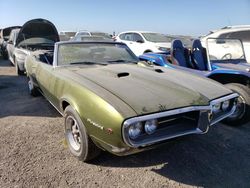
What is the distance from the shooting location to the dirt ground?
9.31 feet

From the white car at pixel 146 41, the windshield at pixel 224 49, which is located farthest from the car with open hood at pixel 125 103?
the white car at pixel 146 41

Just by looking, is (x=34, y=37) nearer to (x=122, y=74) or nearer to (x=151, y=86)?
(x=122, y=74)

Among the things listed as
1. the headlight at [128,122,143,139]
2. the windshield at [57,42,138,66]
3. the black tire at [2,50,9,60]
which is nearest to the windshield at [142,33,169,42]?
the windshield at [57,42,138,66]

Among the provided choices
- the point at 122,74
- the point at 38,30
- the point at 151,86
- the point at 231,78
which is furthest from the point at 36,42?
the point at 151,86

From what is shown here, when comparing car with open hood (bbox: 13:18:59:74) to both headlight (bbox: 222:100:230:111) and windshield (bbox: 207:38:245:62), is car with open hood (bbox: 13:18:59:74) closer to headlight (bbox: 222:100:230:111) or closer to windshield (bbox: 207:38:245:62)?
windshield (bbox: 207:38:245:62)

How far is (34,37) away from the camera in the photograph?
943 centimetres

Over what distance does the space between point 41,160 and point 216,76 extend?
11.7 ft

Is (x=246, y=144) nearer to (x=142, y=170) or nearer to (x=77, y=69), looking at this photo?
(x=142, y=170)

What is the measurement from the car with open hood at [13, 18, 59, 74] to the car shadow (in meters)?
6.30

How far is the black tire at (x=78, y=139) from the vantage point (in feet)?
9.61

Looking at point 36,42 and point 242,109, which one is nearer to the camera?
point 242,109

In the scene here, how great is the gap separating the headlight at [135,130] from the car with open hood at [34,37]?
22.2 ft

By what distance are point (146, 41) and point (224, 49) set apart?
599 cm

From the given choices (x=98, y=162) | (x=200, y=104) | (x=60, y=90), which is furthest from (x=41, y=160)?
(x=200, y=104)
